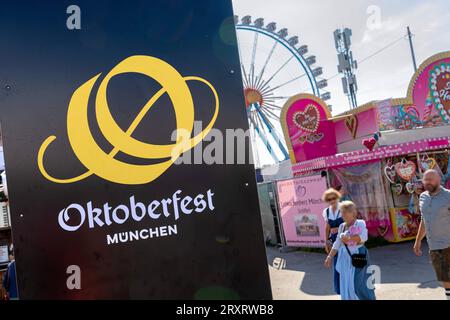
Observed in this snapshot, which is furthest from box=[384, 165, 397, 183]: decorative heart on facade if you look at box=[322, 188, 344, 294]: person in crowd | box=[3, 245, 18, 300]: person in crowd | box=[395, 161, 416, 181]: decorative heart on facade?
box=[3, 245, 18, 300]: person in crowd

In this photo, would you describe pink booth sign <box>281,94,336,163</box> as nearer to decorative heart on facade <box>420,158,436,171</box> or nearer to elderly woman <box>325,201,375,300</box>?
decorative heart on facade <box>420,158,436,171</box>

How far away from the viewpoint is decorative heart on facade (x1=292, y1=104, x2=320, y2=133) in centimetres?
1236

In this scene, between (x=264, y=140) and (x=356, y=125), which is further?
(x=264, y=140)

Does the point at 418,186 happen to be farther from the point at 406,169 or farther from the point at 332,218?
the point at 332,218

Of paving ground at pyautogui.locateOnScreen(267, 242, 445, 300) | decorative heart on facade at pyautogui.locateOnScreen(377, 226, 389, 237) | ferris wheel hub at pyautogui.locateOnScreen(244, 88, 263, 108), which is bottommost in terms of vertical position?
paving ground at pyautogui.locateOnScreen(267, 242, 445, 300)

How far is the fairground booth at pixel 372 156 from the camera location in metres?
9.59

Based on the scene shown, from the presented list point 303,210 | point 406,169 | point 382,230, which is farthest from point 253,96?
point 382,230

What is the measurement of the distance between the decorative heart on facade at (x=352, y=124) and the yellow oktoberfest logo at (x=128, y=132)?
11.6m

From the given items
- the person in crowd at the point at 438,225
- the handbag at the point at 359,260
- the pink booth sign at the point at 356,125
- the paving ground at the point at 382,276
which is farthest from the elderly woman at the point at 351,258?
the pink booth sign at the point at 356,125

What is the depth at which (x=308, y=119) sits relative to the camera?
1249 cm

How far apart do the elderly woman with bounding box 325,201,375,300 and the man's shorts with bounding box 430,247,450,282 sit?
0.79 m

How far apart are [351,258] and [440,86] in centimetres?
1019

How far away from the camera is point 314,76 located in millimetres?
19797
